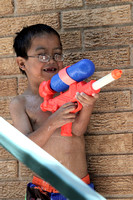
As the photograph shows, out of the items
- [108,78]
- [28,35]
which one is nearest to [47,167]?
[108,78]

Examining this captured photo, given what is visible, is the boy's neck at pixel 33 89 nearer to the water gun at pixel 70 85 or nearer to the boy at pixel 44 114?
the boy at pixel 44 114

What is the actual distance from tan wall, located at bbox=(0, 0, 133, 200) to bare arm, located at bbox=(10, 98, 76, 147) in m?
0.31

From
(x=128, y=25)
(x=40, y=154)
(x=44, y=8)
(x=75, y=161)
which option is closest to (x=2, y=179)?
(x=75, y=161)

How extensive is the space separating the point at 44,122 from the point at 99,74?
52cm

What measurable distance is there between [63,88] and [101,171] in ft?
2.07

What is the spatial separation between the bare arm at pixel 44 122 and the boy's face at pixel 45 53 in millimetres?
190

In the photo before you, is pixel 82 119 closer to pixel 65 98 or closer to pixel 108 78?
pixel 65 98

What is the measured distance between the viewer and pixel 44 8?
5.97 feet

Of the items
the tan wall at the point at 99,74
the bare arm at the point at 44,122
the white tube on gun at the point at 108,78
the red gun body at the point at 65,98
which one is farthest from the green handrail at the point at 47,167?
the tan wall at the point at 99,74

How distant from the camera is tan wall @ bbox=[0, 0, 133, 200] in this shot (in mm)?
1681

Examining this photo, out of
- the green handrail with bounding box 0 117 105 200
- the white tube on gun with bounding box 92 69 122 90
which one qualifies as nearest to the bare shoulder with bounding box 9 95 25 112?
the white tube on gun with bounding box 92 69 122 90

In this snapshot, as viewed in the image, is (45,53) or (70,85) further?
(45,53)

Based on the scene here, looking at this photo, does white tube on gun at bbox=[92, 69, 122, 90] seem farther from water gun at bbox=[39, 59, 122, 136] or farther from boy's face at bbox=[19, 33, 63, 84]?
boy's face at bbox=[19, 33, 63, 84]

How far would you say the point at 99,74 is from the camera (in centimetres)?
173
